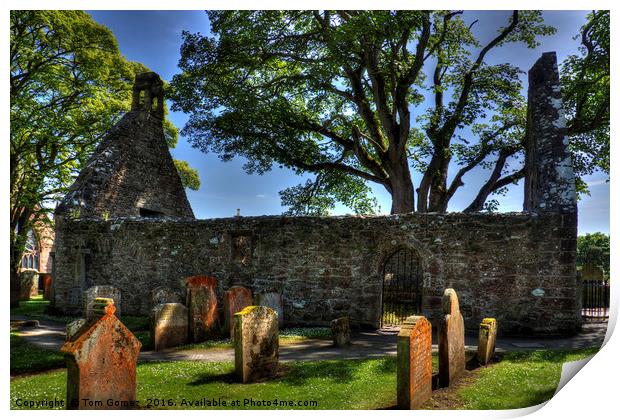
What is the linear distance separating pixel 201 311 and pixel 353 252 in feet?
11.4

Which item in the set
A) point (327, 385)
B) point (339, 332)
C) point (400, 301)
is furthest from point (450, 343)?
point (400, 301)

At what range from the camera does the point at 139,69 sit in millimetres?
10273

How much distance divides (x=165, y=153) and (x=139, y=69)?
4975 millimetres

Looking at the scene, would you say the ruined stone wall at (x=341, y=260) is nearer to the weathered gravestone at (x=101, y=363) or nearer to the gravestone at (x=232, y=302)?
the gravestone at (x=232, y=302)

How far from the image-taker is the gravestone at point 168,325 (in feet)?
24.5

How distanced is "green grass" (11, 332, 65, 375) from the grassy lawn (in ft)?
1.17

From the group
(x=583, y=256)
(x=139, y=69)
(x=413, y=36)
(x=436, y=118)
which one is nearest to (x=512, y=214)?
(x=583, y=256)

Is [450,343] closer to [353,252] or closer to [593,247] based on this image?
[353,252]

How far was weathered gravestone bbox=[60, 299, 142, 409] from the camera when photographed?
159 inches

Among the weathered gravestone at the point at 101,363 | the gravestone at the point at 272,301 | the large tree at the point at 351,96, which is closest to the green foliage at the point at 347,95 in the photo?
the large tree at the point at 351,96

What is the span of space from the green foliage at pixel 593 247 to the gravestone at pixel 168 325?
→ 24.4ft

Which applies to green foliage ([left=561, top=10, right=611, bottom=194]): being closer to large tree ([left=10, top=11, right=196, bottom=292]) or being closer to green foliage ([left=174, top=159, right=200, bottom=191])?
large tree ([left=10, top=11, right=196, bottom=292])

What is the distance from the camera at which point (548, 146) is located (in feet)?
29.9

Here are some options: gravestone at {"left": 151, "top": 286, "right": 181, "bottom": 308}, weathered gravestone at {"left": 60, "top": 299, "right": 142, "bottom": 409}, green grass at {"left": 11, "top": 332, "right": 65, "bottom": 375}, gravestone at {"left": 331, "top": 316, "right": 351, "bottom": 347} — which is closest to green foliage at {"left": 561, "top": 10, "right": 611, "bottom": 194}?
gravestone at {"left": 331, "top": 316, "right": 351, "bottom": 347}
